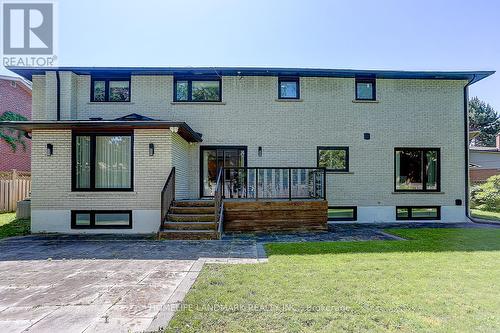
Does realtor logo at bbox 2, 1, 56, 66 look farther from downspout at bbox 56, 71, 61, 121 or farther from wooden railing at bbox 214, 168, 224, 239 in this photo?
wooden railing at bbox 214, 168, 224, 239

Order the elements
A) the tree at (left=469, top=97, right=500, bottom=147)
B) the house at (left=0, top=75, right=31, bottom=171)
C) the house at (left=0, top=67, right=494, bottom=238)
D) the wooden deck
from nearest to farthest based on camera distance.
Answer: the wooden deck, the house at (left=0, top=67, right=494, bottom=238), the house at (left=0, top=75, right=31, bottom=171), the tree at (left=469, top=97, right=500, bottom=147)

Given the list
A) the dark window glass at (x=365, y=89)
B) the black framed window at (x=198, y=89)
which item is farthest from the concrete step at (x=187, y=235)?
the dark window glass at (x=365, y=89)

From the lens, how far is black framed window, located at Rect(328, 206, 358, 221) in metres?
12.4

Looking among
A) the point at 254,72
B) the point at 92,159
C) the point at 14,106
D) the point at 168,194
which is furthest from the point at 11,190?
the point at 254,72

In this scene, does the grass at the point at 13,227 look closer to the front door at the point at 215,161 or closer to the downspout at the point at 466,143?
the front door at the point at 215,161

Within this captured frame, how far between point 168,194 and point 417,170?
32.6 feet

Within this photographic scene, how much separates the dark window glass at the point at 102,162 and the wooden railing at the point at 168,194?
1351mm

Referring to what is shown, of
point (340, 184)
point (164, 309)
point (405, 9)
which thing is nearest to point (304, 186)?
point (340, 184)

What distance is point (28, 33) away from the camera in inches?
477

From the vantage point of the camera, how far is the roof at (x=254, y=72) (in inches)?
462

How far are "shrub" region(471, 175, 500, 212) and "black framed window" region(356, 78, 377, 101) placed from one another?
991 centimetres

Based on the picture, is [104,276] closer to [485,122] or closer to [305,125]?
[305,125]

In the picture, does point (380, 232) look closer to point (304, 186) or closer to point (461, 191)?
point (304, 186)

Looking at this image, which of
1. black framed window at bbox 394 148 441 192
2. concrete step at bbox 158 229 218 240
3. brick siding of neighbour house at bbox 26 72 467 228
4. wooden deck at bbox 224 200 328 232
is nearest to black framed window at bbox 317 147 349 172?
brick siding of neighbour house at bbox 26 72 467 228
